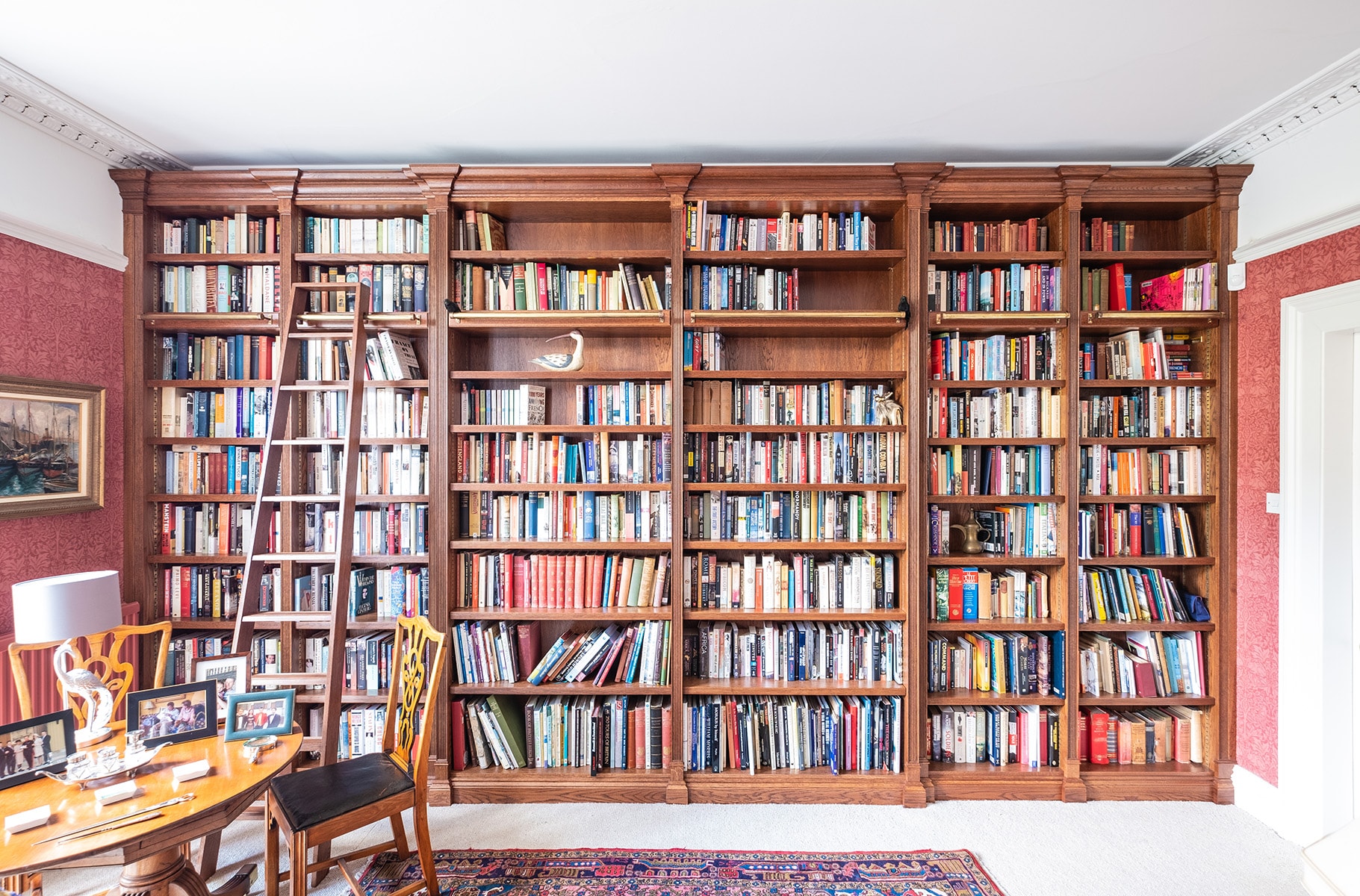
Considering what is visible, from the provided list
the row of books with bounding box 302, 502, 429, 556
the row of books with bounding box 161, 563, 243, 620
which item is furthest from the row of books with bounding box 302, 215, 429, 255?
the row of books with bounding box 161, 563, 243, 620

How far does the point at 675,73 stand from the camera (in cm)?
213

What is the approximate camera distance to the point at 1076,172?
263 cm

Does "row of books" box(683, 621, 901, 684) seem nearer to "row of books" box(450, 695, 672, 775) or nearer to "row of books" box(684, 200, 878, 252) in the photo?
"row of books" box(450, 695, 672, 775)

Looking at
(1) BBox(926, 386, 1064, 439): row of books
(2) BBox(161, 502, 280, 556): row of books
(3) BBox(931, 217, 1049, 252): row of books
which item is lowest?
(2) BBox(161, 502, 280, 556): row of books

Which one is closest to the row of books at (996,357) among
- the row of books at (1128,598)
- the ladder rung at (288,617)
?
the row of books at (1128,598)

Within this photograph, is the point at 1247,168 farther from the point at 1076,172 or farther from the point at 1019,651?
the point at 1019,651

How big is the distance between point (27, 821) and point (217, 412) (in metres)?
1.83

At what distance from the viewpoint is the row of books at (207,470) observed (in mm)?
2803

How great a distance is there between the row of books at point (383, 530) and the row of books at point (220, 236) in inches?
51.0

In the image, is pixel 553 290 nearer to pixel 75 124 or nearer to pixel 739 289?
pixel 739 289

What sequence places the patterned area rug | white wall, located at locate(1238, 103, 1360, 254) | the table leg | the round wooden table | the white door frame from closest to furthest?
1. the round wooden table
2. the table leg
3. the patterned area rug
4. white wall, located at locate(1238, 103, 1360, 254)
5. the white door frame

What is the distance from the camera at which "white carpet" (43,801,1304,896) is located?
2.21m

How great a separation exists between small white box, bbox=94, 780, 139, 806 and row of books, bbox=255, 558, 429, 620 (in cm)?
109

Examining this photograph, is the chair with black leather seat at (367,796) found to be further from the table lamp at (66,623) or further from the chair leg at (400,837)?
the table lamp at (66,623)
